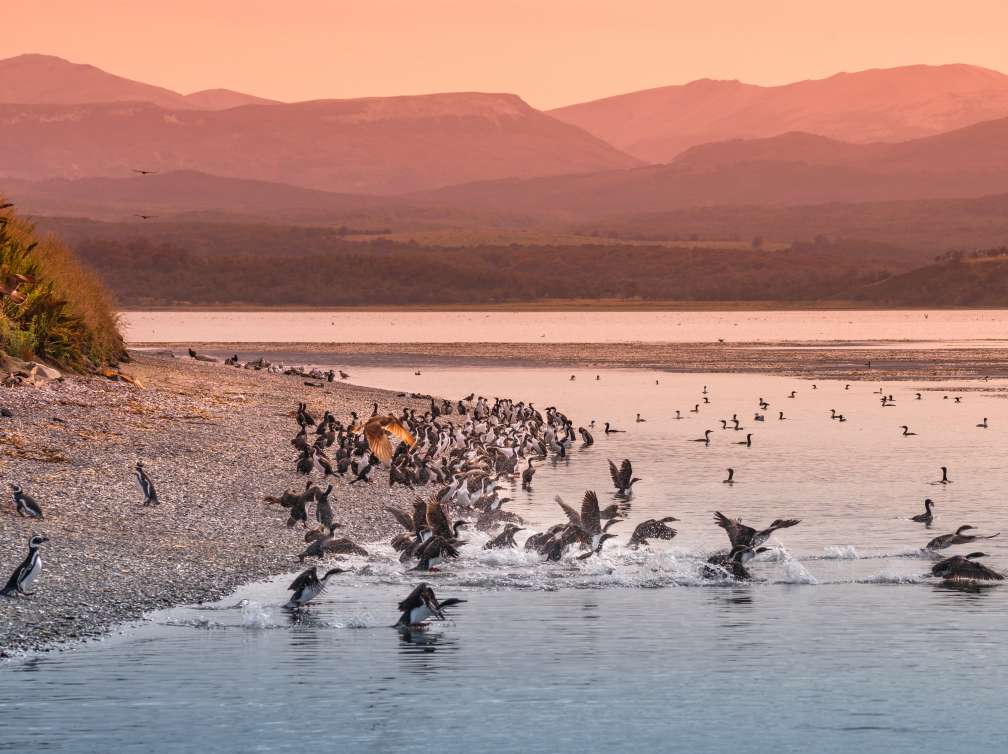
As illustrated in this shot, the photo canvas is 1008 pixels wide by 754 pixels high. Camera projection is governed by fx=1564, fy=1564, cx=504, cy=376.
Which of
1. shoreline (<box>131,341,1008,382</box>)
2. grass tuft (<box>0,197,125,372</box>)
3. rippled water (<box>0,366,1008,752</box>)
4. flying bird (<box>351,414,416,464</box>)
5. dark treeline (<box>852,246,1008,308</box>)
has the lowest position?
rippled water (<box>0,366,1008,752</box>)

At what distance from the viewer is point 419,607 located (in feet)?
54.9

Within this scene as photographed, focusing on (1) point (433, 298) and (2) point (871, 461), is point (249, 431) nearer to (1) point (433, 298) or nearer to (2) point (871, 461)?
(2) point (871, 461)

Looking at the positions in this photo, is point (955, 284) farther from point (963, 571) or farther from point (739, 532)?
point (739, 532)

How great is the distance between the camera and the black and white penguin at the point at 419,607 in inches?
656

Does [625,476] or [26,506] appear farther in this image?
[625,476]

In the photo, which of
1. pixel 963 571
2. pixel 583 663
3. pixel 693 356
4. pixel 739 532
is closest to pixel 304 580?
pixel 583 663

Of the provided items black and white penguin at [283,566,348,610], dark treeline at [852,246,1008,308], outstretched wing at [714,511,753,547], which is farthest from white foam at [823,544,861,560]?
dark treeline at [852,246,1008,308]

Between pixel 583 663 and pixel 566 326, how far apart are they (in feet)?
399

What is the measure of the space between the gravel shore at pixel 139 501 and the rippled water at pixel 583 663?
758mm

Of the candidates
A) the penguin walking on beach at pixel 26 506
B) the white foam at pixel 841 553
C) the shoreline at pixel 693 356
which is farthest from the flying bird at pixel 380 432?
the shoreline at pixel 693 356

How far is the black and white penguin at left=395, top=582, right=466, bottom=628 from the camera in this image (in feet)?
54.6

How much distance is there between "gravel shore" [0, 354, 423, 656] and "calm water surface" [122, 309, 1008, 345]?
51511 millimetres

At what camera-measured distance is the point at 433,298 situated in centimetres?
19400

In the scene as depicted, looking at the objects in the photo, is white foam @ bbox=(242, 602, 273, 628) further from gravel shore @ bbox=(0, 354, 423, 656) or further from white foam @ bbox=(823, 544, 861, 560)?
white foam @ bbox=(823, 544, 861, 560)
